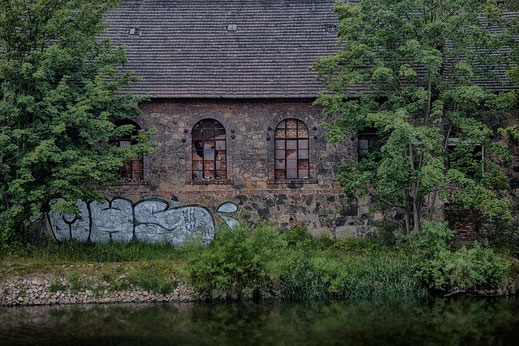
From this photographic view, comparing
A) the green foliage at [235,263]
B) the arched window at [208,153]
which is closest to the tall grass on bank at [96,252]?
the green foliage at [235,263]

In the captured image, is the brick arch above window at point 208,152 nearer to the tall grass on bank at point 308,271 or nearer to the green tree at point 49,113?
the green tree at point 49,113

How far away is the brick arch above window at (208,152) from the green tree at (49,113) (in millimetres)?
2536

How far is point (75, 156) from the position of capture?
16.1m

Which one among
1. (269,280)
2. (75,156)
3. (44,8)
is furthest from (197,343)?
(44,8)

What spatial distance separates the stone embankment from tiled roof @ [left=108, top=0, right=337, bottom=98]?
7364mm

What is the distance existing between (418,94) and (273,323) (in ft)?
26.5

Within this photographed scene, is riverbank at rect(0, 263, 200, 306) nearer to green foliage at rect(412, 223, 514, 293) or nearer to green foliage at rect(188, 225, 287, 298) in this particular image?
green foliage at rect(188, 225, 287, 298)

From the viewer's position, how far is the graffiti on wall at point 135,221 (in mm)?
19141

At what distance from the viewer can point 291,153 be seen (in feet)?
64.8

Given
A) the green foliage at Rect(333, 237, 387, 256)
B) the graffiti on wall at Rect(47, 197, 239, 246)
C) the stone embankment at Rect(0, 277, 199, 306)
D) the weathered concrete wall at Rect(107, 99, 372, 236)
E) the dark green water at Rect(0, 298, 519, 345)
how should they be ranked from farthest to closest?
1. the weathered concrete wall at Rect(107, 99, 372, 236)
2. the graffiti on wall at Rect(47, 197, 239, 246)
3. the green foliage at Rect(333, 237, 387, 256)
4. the stone embankment at Rect(0, 277, 199, 306)
5. the dark green water at Rect(0, 298, 519, 345)

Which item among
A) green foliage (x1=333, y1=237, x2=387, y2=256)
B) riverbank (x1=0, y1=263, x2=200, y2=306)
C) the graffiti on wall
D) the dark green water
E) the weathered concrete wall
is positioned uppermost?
the weathered concrete wall

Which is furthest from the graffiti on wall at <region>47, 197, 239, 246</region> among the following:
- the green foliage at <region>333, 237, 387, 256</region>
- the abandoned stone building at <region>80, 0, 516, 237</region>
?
the green foliage at <region>333, 237, 387, 256</region>

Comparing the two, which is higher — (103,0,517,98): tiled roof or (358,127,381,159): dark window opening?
(103,0,517,98): tiled roof

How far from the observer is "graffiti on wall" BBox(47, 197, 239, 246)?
19.1 metres
